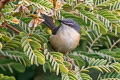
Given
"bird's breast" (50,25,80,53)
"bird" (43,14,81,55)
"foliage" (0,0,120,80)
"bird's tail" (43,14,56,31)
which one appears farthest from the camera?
"bird's breast" (50,25,80,53)

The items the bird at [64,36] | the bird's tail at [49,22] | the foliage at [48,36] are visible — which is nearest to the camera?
the foliage at [48,36]

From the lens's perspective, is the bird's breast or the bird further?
the bird's breast

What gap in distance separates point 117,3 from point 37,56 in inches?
19.7

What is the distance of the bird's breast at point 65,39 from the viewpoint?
1.63m

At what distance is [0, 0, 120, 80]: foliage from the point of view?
112 centimetres

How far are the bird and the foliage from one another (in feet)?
0.12

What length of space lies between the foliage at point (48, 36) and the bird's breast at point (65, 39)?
0.19ft

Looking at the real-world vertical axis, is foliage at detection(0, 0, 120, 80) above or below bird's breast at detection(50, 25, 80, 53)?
above

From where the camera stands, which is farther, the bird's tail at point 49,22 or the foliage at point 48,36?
the bird's tail at point 49,22

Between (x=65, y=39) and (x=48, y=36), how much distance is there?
Result: 0.31 m

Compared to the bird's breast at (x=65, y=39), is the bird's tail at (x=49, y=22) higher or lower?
higher

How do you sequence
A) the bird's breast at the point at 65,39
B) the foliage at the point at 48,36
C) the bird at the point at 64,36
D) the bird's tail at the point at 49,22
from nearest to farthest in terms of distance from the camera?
1. the foliage at the point at 48,36
2. the bird's tail at the point at 49,22
3. the bird at the point at 64,36
4. the bird's breast at the point at 65,39

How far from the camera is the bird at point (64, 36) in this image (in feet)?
5.01

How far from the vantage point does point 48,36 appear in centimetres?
148
